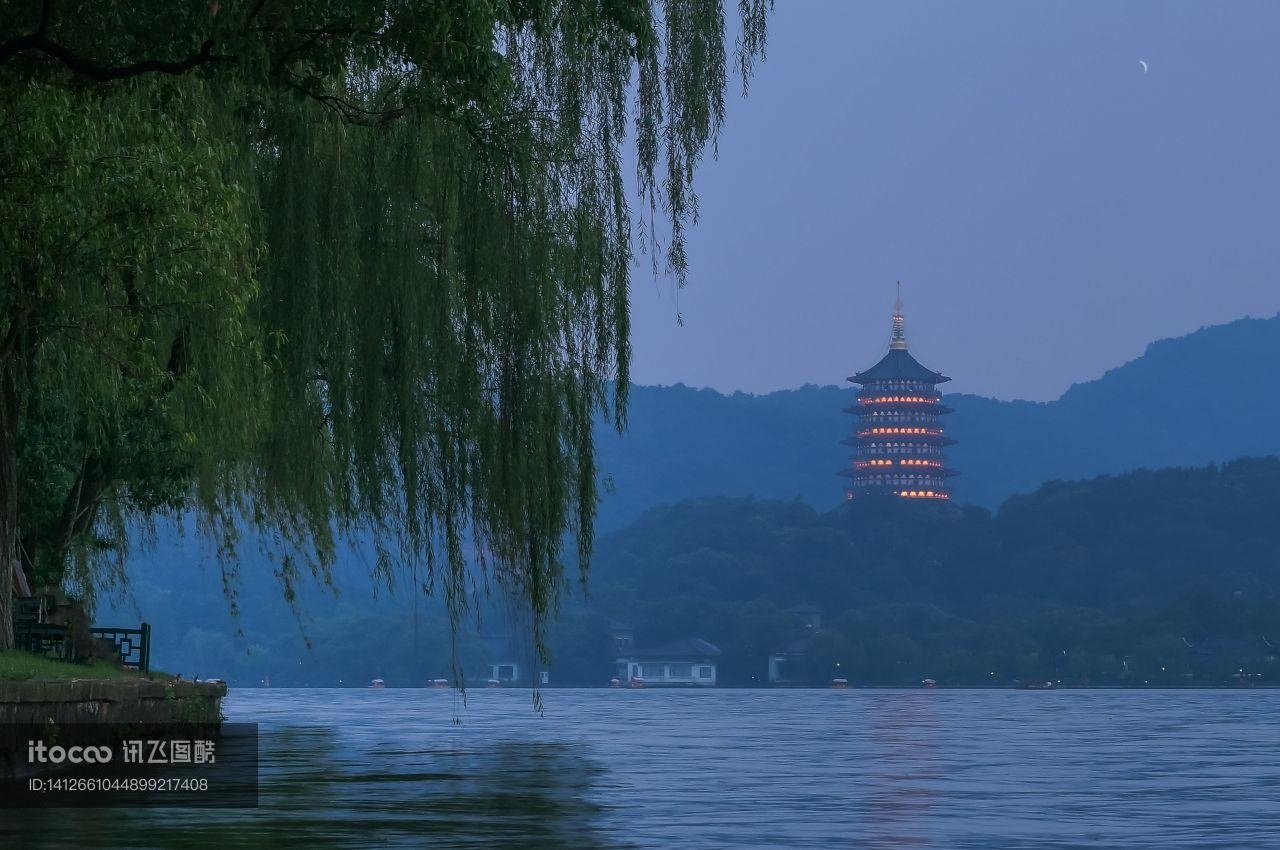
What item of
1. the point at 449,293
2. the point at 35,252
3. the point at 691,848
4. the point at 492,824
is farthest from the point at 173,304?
the point at 691,848

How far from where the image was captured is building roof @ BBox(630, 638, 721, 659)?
145 meters

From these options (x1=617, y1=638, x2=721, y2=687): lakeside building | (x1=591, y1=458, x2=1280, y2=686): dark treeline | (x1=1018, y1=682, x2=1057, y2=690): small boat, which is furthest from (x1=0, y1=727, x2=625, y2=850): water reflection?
(x1=617, y1=638, x2=721, y2=687): lakeside building

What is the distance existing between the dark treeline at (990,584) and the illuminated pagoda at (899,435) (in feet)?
53.2

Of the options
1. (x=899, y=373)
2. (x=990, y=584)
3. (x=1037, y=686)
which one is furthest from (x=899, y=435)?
(x=1037, y=686)

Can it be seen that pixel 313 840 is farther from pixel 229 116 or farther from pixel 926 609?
pixel 926 609

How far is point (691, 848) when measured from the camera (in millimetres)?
12227

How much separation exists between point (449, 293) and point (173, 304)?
2731 mm

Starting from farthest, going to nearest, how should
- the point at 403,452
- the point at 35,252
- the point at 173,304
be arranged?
the point at 403,452 < the point at 173,304 < the point at 35,252

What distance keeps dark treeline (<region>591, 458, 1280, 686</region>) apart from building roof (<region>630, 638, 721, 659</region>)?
778 mm

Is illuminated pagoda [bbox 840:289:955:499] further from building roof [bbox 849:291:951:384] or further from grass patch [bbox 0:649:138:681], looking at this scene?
grass patch [bbox 0:649:138:681]

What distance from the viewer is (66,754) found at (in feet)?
57.1

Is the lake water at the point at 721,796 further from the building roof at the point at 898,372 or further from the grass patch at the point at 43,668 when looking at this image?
the building roof at the point at 898,372

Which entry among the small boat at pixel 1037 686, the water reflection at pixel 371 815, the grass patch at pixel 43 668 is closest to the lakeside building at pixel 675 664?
the small boat at pixel 1037 686

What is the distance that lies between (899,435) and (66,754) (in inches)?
6778
